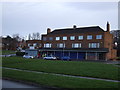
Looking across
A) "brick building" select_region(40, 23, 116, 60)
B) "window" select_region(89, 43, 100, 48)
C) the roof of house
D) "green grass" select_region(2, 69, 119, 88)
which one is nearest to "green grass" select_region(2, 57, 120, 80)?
"green grass" select_region(2, 69, 119, 88)

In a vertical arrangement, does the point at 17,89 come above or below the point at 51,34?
below

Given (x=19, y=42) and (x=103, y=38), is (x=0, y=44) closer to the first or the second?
(x=19, y=42)

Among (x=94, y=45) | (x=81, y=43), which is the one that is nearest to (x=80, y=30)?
(x=81, y=43)

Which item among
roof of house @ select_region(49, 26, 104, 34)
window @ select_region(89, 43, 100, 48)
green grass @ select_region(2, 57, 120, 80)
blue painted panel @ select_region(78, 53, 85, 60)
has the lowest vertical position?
blue painted panel @ select_region(78, 53, 85, 60)

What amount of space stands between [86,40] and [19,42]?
69.0m

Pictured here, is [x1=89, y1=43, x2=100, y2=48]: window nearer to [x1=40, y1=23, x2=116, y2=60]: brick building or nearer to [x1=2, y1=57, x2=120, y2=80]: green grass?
[x1=40, y1=23, x2=116, y2=60]: brick building

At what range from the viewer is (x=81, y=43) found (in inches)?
2516

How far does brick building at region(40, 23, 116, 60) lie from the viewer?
192ft

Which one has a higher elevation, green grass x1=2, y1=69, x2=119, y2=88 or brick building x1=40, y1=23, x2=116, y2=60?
brick building x1=40, y1=23, x2=116, y2=60

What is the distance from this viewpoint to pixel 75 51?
6147 cm

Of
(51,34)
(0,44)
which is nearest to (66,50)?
(51,34)

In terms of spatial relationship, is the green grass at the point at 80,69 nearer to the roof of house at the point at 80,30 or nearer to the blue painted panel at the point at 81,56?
the blue painted panel at the point at 81,56

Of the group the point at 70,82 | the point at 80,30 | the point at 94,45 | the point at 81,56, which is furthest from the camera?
the point at 80,30

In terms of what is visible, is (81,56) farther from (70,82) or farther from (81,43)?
(70,82)
